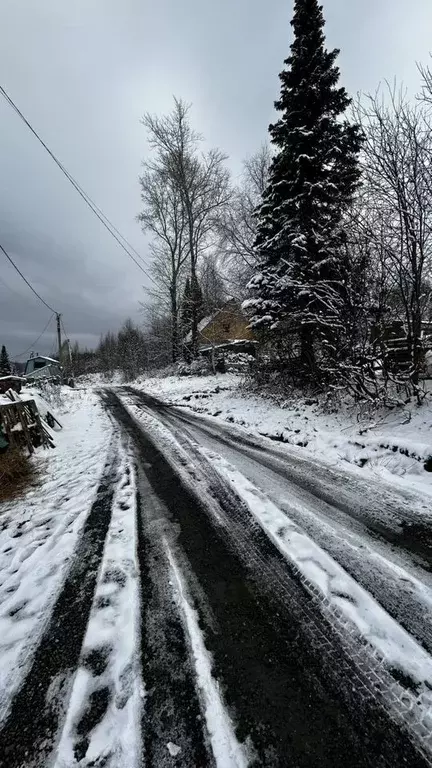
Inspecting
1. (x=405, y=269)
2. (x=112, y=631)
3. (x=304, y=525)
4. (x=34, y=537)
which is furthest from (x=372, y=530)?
(x=405, y=269)

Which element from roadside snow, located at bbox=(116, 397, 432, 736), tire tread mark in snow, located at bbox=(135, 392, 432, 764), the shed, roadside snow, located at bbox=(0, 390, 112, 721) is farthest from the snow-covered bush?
tire tread mark in snow, located at bbox=(135, 392, 432, 764)

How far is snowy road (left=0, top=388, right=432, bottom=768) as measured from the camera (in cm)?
129

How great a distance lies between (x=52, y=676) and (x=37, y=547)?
144 cm

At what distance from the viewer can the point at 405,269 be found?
Answer: 5.62m

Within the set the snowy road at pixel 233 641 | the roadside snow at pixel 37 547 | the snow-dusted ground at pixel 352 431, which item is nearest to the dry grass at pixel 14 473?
the roadside snow at pixel 37 547

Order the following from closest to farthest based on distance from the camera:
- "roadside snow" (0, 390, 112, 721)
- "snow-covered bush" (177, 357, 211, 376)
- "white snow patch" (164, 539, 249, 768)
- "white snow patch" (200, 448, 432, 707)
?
"white snow patch" (164, 539, 249, 768) → "white snow patch" (200, 448, 432, 707) → "roadside snow" (0, 390, 112, 721) → "snow-covered bush" (177, 357, 211, 376)

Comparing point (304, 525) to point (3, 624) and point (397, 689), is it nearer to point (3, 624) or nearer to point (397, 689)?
point (397, 689)

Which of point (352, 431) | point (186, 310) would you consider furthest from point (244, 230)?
point (352, 431)

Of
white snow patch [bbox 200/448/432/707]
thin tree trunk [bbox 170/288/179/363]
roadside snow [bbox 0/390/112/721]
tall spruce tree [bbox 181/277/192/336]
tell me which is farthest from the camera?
thin tree trunk [bbox 170/288/179/363]

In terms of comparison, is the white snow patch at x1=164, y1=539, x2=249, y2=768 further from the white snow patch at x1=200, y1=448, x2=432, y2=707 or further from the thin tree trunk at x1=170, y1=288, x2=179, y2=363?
the thin tree trunk at x1=170, y1=288, x2=179, y2=363

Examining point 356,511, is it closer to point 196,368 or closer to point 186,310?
point 196,368

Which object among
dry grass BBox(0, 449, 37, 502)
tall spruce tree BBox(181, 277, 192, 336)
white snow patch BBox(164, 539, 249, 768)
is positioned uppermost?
tall spruce tree BBox(181, 277, 192, 336)

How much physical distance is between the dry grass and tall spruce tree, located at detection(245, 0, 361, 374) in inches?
259

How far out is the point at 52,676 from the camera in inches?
63.6
